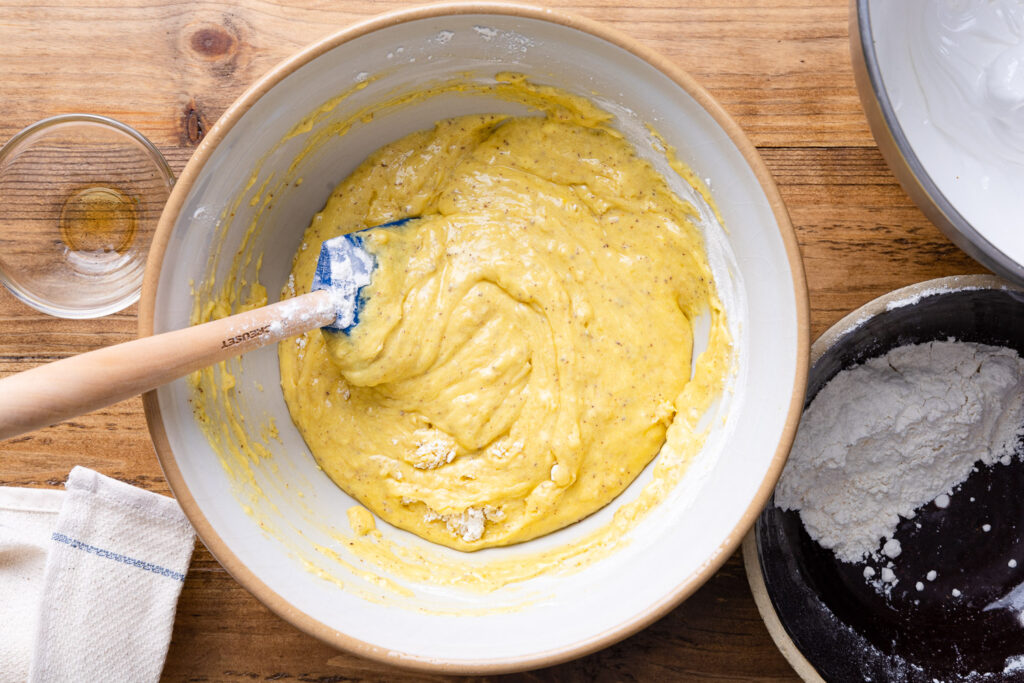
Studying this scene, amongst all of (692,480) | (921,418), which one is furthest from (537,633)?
(921,418)

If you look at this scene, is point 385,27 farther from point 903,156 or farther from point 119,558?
point 119,558

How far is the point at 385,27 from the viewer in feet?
4.68

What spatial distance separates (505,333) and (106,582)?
1.04 meters

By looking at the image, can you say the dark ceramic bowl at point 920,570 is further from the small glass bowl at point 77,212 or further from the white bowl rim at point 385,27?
the small glass bowl at point 77,212

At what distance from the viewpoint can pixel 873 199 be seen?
1.78 meters

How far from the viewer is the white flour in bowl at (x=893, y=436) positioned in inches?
66.3

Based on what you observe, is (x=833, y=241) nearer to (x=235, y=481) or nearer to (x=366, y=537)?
(x=366, y=537)

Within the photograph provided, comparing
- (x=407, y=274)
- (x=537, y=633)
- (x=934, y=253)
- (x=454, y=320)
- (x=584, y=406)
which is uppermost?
(x=407, y=274)

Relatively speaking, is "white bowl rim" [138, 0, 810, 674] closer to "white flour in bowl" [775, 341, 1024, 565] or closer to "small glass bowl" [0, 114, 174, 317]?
"white flour in bowl" [775, 341, 1024, 565]

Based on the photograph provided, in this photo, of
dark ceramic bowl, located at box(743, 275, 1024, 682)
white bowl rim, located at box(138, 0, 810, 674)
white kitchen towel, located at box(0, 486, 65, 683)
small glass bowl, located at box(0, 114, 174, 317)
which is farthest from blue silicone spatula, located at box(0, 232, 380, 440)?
dark ceramic bowl, located at box(743, 275, 1024, 682)

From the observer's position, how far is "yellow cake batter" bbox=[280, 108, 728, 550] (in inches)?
67.5

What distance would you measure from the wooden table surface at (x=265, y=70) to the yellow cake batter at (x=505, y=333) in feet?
1.04

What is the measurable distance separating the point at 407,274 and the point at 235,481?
56 centimetres

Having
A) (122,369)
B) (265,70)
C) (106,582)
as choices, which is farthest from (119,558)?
(265,70)
